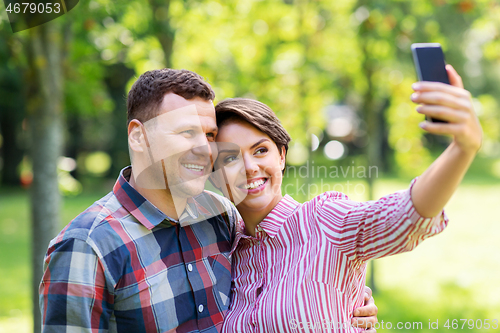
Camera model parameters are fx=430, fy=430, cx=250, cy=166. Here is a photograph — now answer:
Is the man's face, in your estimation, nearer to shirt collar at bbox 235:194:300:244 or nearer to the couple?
the couple

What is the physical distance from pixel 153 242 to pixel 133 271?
18cm

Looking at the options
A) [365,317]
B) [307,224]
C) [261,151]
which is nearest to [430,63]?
[307,224]

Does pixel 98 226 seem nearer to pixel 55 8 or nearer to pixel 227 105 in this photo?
pixel 227 105

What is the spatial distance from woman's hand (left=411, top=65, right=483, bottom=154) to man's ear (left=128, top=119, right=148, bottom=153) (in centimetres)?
133

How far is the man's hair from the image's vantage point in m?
2.05

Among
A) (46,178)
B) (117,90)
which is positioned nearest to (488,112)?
(46,178)

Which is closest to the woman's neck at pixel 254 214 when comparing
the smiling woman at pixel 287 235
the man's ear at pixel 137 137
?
the smiling woman at pixel 287 235

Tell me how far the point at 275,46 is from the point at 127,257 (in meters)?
5.03

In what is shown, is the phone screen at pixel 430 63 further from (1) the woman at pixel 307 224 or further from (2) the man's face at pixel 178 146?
(2) the man's face at pixel 178 146

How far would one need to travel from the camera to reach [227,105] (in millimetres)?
2080

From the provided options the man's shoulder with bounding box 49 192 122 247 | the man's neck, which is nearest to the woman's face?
the man's neck

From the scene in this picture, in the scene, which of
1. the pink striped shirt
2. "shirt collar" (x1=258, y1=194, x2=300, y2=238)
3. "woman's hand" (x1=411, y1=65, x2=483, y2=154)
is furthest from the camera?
"shirt collar" (x1=258, y1=194, x2=300, y2=238)

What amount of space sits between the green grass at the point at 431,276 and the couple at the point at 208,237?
3611 mm

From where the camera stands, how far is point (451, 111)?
1133mm
